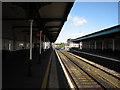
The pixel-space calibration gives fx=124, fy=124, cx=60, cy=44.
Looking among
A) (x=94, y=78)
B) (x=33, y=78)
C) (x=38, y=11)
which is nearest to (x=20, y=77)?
(x=33, y=78)

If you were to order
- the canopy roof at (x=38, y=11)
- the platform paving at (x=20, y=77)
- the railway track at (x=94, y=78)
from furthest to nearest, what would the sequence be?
the canopy roof at (x=38, y=11) < the railway track at (x=94, y=78) < the platform paving at (x=20, y=77)

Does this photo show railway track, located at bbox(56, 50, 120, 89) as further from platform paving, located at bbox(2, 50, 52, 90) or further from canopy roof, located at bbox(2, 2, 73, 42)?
canopy roof, located at bbox(2, 2, 73, 42)

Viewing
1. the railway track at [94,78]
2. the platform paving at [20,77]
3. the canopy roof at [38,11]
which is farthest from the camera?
the canopy roof at [38,11]

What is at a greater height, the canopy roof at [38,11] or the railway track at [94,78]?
the canopy roof at [38,11]

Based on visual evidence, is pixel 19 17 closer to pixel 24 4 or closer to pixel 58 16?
pixel 58 16

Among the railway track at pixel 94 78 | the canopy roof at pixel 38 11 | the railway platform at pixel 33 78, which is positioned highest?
the canopy roof at pixel 38 11

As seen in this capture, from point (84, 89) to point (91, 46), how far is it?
4490 cm

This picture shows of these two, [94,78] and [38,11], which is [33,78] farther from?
[38,11]

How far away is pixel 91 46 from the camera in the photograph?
50031 millimetres

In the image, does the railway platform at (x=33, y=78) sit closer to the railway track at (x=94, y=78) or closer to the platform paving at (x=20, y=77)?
the platform paving at (x=20, y=77)

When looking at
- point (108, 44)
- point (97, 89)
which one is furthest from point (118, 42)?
point (97, 89)

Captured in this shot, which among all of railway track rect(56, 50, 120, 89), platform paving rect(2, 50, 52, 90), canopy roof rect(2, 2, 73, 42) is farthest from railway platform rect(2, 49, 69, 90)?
canopy roof rect(2, 2, 73, 42)

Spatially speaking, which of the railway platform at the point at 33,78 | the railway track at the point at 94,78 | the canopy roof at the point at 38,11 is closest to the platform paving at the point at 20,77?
the railway platform at the point at 33,78

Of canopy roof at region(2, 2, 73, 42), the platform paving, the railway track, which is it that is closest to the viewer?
the platform paving
